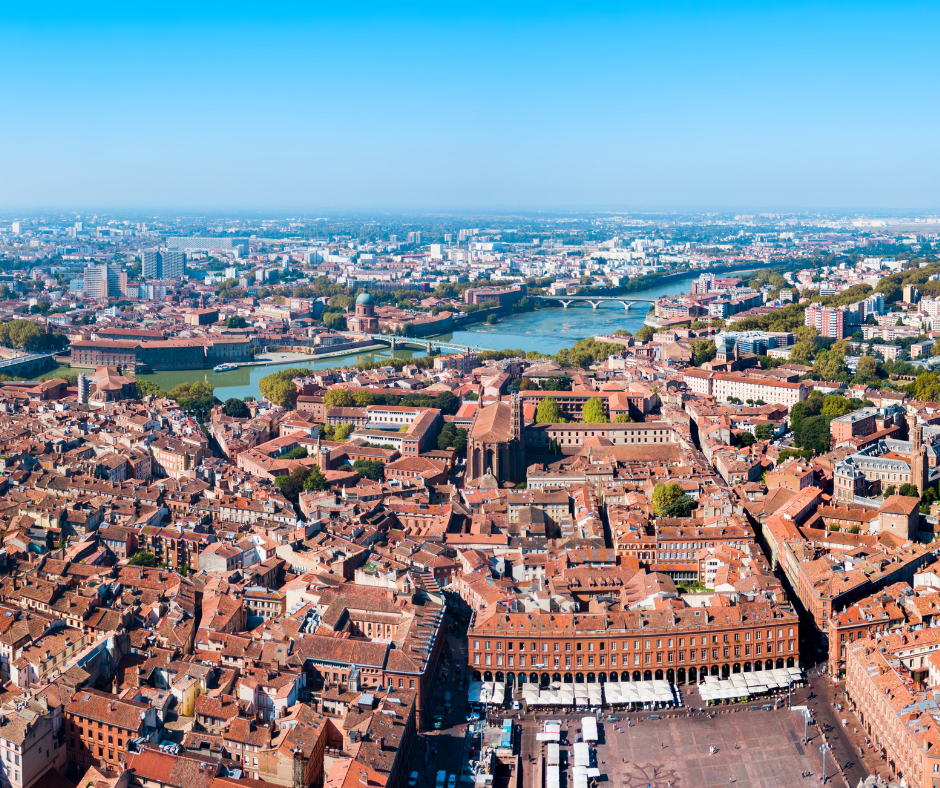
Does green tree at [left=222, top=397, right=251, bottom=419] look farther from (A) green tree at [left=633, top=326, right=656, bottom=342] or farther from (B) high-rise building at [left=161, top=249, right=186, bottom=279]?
(B) high-rise building at [left=161, top=249, right=186, bottom=279]

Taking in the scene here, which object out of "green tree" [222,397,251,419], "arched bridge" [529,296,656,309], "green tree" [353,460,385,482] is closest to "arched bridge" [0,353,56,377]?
"green tree" [222,397,251,419]

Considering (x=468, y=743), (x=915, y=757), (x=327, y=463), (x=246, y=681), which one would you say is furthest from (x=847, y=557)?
(x=327, y=463)

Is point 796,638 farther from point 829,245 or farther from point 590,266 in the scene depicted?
point 829,245

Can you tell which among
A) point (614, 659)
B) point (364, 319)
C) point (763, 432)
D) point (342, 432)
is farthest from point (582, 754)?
point (364, 319)

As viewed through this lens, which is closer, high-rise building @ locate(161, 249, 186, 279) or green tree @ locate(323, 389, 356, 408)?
green tree @ locate(323, 389, 356, 408)

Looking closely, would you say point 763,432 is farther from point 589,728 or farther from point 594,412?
point 589,728
